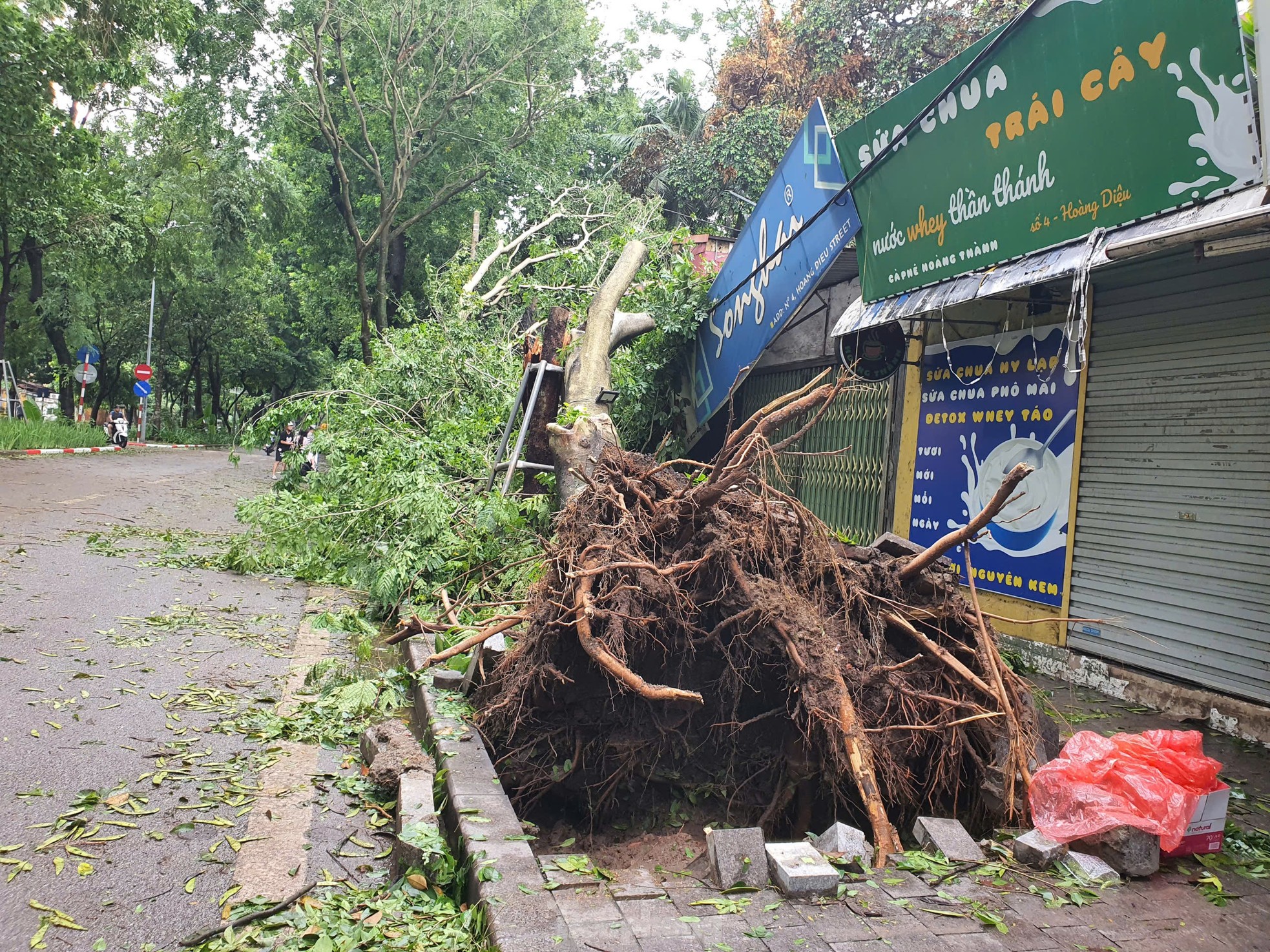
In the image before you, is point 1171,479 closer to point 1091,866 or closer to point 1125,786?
point 1125,786

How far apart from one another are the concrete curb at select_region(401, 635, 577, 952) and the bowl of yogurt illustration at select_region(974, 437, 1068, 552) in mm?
4270

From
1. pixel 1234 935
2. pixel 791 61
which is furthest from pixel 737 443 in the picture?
pixel 791 61

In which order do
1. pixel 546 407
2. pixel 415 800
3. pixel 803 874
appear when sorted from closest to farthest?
pixel 803 874 → pixel 415 800 → pixel 546 407

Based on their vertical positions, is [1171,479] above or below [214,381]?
below

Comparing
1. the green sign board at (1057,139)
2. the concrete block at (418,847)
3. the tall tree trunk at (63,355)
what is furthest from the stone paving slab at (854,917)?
the tall tree trunk at (63,355)

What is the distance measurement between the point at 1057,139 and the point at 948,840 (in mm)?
4462

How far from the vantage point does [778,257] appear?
863 cm

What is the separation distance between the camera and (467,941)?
9.09 feet

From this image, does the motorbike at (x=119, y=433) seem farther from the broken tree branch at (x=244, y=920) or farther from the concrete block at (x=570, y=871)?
the concrete block at (x=570, y=871)

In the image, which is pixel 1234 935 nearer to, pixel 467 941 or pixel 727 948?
pixel 727 948

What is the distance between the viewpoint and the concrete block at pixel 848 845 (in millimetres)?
3344

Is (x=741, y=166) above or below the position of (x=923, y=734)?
above

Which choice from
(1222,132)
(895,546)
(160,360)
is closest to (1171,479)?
(895,546)

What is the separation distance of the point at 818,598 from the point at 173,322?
39252mm
